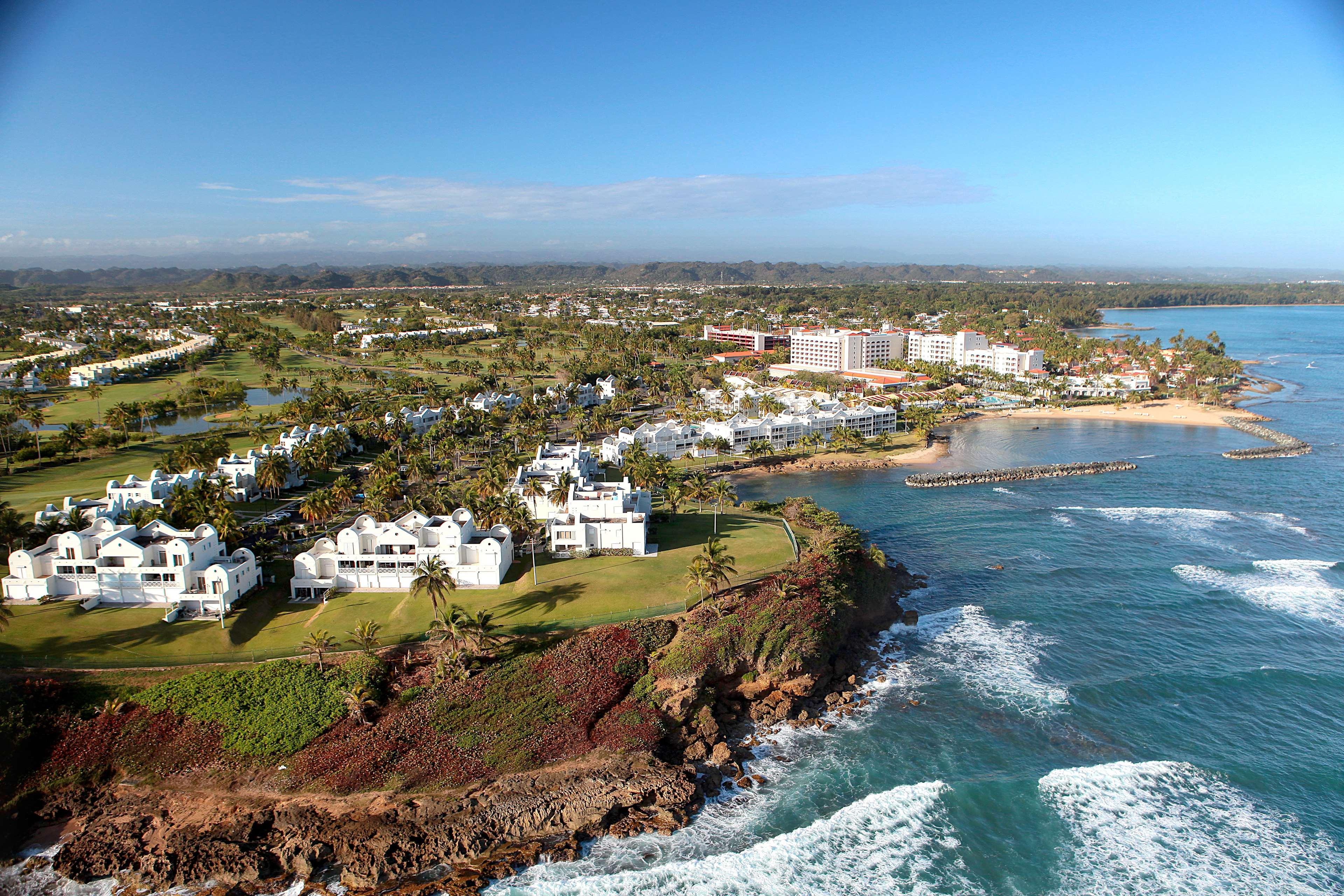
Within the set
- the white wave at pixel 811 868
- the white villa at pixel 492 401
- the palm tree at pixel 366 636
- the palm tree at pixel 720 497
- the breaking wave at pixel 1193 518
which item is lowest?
the white wave at pixel 811 868

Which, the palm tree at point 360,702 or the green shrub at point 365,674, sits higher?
the green shrub at point 365,674

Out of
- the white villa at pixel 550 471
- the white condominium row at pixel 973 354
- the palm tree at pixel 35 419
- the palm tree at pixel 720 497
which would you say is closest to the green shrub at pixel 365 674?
the white villa at pixel 550 471

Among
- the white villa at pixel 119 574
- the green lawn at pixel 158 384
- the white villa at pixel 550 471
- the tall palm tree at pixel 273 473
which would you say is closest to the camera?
the white villa at pixel 119 574

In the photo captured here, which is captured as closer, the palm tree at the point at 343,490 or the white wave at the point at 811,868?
the white wave at the point at 811,868

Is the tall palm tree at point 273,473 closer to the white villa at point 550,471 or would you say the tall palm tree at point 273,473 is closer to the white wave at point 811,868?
the white villa at point 550,471

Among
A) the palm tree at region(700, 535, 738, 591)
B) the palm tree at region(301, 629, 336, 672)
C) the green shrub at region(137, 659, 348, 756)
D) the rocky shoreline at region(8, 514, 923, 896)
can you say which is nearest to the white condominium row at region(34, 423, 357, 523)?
the green shrub at region(137, 659, 348, 756)

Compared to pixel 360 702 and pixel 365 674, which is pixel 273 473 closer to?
pixel 365 674

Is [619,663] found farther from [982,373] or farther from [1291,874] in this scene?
[982,373]

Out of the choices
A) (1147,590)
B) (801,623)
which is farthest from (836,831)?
(1147,590)

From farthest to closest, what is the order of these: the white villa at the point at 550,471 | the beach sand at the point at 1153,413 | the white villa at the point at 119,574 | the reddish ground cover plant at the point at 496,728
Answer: the beach sand at the point at 1153,413, the white villa at the point at 550,471, the white villa at the point at 119,574, the reddish ground cover plant at the point at 496,728

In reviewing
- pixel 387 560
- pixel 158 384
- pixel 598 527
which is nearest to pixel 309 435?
pixel 387 560
